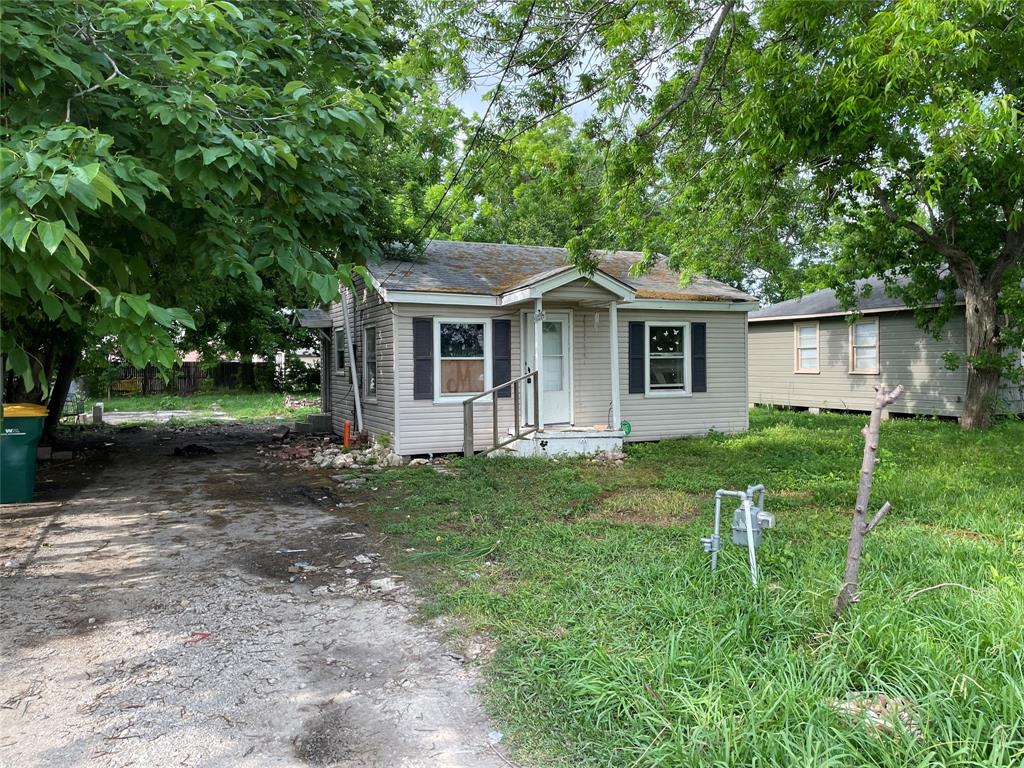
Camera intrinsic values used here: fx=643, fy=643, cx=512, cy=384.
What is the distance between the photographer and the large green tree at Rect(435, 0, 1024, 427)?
15.6 ft

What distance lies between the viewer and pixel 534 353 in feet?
34.1

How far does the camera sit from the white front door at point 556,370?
35.0 feet

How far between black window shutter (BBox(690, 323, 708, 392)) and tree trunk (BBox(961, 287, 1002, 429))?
187 inches

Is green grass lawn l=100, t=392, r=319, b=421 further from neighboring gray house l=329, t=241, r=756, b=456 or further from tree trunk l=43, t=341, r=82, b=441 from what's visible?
neighboring gray house l=329, t=241, r=756, b=456

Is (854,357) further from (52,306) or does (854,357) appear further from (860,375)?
(52,306)

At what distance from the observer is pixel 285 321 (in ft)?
74.5

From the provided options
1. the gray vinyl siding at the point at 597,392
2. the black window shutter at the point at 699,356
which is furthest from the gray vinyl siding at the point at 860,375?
the black window shutter at the point at 699,356

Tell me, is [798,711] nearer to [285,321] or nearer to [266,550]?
[266,550]

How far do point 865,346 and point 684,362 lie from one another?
21.9 feet

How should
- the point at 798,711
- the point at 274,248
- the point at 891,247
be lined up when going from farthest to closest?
1. the point at 891,247
2. the point at 274,248
3. the point at 798,711

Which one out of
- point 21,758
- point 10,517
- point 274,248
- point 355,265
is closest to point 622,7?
point 355,265

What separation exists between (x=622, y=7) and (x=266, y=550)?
6102 mm

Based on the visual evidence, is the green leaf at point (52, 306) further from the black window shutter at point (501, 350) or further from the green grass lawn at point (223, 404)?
the green grass lawn at point (223, 404)

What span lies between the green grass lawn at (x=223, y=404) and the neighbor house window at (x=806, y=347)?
13.4 meters
